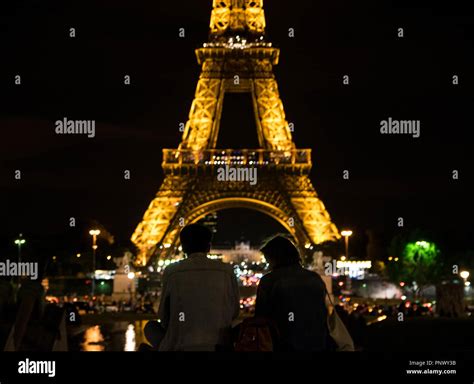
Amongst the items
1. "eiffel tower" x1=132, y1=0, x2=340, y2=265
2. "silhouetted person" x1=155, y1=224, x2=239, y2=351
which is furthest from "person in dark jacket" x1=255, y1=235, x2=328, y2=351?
"eiffel tower" x1=132, y1=0, x2=340, y2=265

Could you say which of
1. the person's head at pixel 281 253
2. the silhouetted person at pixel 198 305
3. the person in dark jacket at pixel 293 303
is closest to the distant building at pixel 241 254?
the person's head at pixel 281 253

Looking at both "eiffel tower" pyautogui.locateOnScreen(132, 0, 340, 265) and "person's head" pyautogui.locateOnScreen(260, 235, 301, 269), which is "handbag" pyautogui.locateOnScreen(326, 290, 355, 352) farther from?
"eiffel tower" pyautogui.locateOnScreen(132, 0, 340, 265)

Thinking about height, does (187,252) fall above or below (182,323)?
above

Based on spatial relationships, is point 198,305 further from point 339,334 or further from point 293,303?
point 339,334

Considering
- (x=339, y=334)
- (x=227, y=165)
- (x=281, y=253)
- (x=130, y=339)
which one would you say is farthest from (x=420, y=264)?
(x=339, y=334)

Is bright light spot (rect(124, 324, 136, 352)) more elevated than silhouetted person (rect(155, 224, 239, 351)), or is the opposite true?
silhouetted person (rect(155, 224, 239, 351))

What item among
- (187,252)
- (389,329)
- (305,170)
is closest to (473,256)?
(305,170)

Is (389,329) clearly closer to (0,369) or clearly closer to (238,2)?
(0,369)

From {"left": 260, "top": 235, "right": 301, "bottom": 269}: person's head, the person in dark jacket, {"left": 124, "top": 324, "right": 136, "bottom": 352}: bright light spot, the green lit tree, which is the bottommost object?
{"left": 124, "top": 324, "right": 136, "bottom": 352}: bright light spot
